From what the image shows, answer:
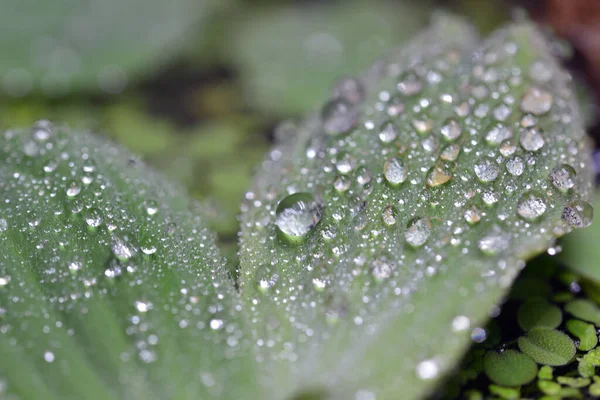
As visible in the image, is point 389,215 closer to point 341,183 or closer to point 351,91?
point 341,183

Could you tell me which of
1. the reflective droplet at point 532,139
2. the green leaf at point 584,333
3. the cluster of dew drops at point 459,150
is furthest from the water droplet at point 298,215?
the green leaf at point 584,333

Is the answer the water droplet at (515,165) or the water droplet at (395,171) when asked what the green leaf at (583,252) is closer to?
the water droplet at (515,165)

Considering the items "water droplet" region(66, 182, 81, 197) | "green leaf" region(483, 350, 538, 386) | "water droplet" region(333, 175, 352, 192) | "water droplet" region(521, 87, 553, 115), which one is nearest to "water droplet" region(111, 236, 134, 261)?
"water droplet" region(66, 182, 81, 197)

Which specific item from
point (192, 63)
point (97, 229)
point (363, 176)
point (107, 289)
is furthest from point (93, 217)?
point (192, 63)

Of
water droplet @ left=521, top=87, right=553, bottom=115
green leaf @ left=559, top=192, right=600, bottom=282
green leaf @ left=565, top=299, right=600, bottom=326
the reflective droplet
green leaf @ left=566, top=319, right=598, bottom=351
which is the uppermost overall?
water droplet @ left=521, top=87, right=553, bottom=115

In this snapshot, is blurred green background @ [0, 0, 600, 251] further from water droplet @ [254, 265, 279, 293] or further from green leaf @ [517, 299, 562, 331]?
green leaf @ [517, 299, 562, 331]

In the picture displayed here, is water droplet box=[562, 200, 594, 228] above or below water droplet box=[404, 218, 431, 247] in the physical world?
above
